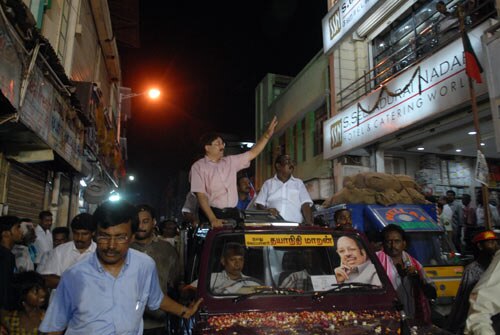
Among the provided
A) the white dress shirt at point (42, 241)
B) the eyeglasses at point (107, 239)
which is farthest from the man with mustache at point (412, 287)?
the white dress shirt at point (42, 241)

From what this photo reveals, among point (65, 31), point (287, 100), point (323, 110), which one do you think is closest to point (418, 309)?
point (65, 31)

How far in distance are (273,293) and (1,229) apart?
11.5 feet

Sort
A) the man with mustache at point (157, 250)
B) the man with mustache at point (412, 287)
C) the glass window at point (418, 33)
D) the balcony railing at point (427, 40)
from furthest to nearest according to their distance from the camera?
1. the glass window at point (418, 33)
2. the balcony railing at point (427, 40)
3. the man with mustache at point (157, 250)
4. the man with mustache at point (412, 287)

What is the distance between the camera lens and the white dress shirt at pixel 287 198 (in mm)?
4984

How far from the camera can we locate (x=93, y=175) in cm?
1271

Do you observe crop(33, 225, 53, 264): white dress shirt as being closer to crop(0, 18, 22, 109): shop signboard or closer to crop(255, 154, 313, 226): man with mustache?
crop(0, 18, 22, 109): shop signboard

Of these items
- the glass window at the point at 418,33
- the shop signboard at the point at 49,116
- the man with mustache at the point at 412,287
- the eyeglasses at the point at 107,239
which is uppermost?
the glass window at the point at 418,33

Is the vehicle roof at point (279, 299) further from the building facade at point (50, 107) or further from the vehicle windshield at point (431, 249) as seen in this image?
the vehicle windshield at point (431, 249)

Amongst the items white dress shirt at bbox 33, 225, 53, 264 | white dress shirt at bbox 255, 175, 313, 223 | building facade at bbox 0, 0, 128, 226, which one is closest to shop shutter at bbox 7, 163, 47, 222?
building facade at bbox 0, 0, 128, 226

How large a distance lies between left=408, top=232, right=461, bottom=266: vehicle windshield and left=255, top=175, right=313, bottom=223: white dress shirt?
3.36 metres

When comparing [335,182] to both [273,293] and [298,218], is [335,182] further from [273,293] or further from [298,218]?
[273,293]

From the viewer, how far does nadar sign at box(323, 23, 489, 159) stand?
7695 mm

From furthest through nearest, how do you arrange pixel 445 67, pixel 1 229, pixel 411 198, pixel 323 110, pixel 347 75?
pixel 323 110, pixel 347 75, pixel 411 198, pixel 445 67, pixel 1 229

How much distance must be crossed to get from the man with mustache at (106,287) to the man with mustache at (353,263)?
1730 millimetres
